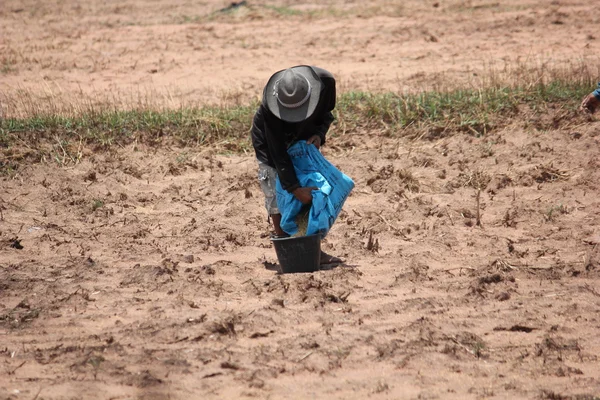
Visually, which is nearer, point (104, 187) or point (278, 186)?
point (278, 186)

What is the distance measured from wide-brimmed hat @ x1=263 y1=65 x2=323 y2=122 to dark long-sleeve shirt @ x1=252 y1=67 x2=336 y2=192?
3.9 inches

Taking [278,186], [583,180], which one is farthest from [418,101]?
[278,186]

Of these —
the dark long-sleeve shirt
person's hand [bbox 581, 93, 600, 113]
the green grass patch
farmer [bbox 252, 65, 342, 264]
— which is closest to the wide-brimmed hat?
farmer [bbox 252, 65, 342, 264]

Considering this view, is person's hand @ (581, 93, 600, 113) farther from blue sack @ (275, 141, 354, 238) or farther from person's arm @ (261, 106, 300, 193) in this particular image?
person's arm @ (261, 106, 300, 193)

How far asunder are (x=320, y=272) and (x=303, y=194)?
520 millimetres

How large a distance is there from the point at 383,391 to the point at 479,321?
0.95 metres

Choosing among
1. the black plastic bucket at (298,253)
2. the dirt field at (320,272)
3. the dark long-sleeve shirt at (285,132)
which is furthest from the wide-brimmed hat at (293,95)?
the dirt field at (320,272)

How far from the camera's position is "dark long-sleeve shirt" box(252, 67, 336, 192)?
493 centimetres

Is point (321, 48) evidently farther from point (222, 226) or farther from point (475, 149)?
point (222, 226)

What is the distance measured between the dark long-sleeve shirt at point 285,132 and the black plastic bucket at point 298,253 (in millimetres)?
318

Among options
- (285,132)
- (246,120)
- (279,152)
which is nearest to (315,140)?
(285,132)

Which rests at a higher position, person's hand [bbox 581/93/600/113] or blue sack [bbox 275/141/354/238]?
person's hand [bbox 581/93/600/113]

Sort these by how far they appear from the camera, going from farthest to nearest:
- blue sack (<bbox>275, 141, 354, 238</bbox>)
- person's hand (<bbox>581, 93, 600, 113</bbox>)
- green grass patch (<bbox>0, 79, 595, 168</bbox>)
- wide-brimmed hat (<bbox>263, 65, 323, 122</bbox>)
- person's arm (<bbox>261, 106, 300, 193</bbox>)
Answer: green grass patch (<bbox>0, 79, 595, 168</bbox>), person's hand (<bbox>581, 93, 600, 113</bbox>), blue sack (<bbox>275, 141, 354, 238</bbox>), person's arm (<bbox>261, 106, 300, 193</bbox>), wide-brimmed hat (<bbox>263, 65, 323, 122</bbox>)

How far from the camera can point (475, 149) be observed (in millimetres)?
7430
